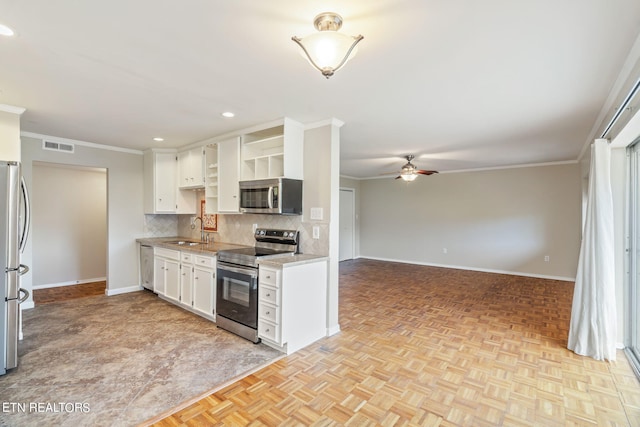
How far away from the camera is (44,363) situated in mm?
2646

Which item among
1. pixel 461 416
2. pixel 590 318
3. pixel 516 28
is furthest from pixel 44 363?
pixel 590 318

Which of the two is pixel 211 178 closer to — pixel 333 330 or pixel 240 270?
pixel 240 270

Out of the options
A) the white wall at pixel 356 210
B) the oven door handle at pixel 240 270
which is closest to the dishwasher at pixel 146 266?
the oven door handle at pixel 240 270

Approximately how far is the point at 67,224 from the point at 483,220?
28.4 ft

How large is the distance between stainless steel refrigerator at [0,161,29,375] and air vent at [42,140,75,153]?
2.27 metres

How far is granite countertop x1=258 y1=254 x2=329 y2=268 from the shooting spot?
2873mm

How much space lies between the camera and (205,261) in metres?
3.67

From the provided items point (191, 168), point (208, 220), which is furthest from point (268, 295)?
point (191, 168)

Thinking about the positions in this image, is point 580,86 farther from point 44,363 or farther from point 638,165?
point 44,363

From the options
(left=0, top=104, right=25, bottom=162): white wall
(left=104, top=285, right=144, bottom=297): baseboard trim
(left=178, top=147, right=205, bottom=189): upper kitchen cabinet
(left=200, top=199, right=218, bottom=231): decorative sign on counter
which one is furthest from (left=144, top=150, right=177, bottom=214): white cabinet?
(left=0, top=104, right=25, bottom=162): white wall

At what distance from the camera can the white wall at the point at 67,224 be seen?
534 centimetres

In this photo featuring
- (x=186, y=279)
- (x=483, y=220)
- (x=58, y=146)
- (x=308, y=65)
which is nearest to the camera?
(x=308, y=65)

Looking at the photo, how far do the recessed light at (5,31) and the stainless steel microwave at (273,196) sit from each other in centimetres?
217

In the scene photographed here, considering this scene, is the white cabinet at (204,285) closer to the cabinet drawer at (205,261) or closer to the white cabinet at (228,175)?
the cabinet drawer at (205,261)
